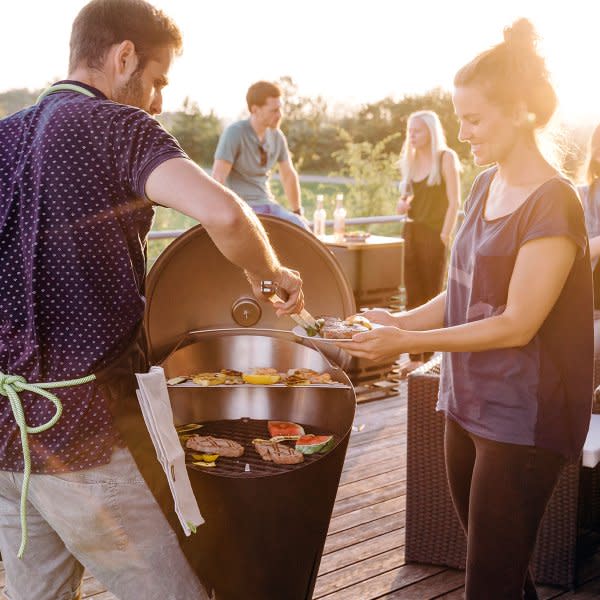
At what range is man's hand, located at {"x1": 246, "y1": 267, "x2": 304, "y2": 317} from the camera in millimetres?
1704

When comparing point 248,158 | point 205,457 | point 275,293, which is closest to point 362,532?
point 205,457

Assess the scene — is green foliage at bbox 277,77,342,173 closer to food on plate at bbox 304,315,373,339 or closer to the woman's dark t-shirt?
the woman's dark t-shirt

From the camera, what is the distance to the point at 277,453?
6.90 ft

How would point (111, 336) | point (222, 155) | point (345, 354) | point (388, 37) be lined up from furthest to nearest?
point (388, 37) < point (222, 155) < point (345, 354) < point (111, 336)

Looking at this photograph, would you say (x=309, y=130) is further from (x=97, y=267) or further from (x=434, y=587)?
(x=97, y=267)

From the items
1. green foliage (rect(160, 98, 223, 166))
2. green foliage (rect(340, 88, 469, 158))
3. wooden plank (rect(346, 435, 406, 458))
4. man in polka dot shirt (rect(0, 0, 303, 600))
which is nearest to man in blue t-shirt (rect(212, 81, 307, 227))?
wooden plank (rect(346, 435, 406, 458))

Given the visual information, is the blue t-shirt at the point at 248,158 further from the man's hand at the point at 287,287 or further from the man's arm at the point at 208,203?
the man's arm at the point at 208,203

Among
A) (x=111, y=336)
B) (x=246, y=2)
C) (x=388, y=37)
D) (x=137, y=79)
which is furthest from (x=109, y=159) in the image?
(x=388, y=37)

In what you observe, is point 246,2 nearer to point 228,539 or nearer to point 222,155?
point 222,155

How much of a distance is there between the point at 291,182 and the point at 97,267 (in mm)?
4535

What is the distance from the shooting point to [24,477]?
1426 mm

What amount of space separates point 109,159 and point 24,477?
653mm

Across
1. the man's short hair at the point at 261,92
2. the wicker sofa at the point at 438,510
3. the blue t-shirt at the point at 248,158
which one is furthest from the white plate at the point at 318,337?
the man's short hair at the point at 261,92

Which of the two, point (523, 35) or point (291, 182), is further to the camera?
point (291, 182)
